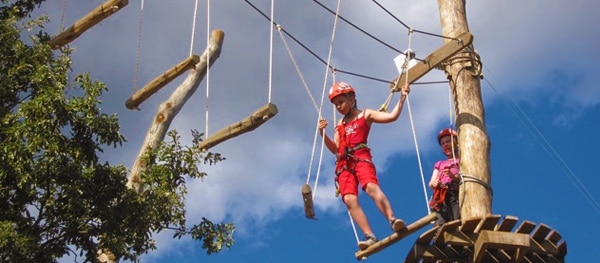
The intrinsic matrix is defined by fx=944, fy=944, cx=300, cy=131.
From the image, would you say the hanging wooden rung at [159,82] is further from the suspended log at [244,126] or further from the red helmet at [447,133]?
the red helmet at [447,133]

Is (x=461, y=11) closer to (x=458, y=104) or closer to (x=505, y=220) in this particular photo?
(x=458, y=104)

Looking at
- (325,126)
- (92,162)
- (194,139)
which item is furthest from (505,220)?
(194,139)

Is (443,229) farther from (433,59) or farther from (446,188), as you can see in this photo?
(433,59)

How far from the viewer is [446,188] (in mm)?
7406

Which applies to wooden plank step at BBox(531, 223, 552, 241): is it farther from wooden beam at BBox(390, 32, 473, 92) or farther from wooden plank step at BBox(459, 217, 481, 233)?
wooden beam at BBox(390, 32, 473, 92)

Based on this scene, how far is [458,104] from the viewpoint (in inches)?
291

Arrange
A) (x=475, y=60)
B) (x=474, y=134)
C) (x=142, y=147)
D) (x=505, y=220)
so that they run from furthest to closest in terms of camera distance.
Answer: (x=142, y=147) → (x=475, y=60) → (x=474, y=134) → (x=505, y=220)

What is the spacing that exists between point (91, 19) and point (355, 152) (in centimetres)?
447

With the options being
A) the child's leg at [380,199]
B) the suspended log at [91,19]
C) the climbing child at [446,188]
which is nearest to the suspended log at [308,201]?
the child's leg at [380,199]

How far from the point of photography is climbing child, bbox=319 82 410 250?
22.4 ft

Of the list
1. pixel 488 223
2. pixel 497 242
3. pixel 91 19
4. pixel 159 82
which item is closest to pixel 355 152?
pixel 488 223

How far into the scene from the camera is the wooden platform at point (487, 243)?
6.37m

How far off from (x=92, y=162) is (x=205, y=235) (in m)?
2.35

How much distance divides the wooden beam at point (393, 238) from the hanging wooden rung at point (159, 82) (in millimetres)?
3185
